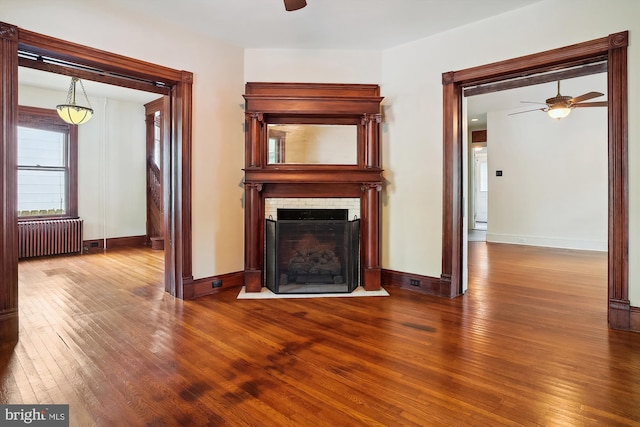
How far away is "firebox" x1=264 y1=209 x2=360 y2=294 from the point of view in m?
3.71

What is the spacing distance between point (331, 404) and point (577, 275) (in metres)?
4.60

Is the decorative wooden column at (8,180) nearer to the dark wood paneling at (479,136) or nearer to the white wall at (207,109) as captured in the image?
the white wall at (207,109)

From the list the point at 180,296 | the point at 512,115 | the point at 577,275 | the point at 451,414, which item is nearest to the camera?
the point at 451,414

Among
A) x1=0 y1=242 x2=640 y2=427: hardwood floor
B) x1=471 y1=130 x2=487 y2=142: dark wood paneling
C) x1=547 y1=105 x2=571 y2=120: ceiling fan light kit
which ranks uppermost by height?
x1=471 y1=130 x2=487 y2=142: dark wood paneling

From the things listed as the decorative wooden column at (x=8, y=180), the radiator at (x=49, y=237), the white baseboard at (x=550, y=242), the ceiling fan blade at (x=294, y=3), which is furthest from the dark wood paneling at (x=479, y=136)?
the radiator at (x=49, y=237)

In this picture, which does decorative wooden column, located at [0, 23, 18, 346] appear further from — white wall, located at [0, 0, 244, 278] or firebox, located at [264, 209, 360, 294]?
firebox, located at [264, 209, 360, 294]

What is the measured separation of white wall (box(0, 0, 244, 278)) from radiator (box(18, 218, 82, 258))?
166 inches

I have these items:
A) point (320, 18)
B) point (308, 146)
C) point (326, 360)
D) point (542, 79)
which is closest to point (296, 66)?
point (320, 18)

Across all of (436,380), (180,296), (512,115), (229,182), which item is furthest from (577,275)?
(180,296)

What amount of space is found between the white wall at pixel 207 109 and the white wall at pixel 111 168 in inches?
173

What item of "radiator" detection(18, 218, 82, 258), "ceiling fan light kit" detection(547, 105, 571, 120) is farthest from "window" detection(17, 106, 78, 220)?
"ceiling fan light kit" detection(547, 105, 571, 120)

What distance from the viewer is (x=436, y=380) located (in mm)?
1891

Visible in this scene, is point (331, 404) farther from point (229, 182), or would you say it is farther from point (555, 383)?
point (229, 182)

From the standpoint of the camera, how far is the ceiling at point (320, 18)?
303cm
